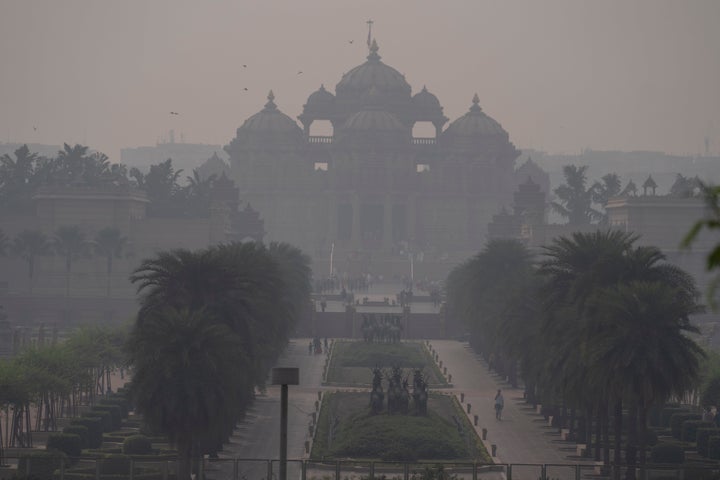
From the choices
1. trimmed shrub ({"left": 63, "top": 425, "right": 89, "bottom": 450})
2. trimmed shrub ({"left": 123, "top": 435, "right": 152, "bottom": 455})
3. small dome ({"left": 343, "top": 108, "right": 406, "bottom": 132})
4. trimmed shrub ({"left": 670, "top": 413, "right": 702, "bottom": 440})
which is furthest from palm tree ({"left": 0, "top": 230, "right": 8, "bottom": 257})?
trimmed shrub ({"left": 123, "top": 435, "right": 152, "bottom": 455})

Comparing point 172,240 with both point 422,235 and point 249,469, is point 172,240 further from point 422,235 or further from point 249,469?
point 249,469

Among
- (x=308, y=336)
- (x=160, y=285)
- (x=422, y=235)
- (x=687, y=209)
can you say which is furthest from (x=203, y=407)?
(x=422, y=235)

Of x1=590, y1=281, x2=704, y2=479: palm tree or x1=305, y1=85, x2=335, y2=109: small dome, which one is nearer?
x1=590, y1=281, x2=704, y2=479: palm tree

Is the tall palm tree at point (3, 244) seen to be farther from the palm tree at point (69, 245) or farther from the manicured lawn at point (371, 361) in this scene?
the manicured lawn at point (371, 361)

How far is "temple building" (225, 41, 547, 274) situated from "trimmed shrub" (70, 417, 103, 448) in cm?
11618

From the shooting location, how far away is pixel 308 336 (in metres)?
96.4

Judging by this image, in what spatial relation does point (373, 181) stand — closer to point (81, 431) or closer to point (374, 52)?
point (374, 52)

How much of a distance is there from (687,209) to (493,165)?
62227mm

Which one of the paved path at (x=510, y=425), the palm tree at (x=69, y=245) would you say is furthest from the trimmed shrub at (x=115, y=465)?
the palm tree at (x=69, y=245)

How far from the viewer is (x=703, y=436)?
47469 millimetres

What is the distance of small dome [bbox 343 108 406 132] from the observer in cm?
17250

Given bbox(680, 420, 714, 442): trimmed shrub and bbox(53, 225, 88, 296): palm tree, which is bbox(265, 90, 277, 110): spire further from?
bbox(680, 420, 714, 442): trimmed shrub

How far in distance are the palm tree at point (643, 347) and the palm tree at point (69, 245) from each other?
69.6 meters

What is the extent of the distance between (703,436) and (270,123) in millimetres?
133539
